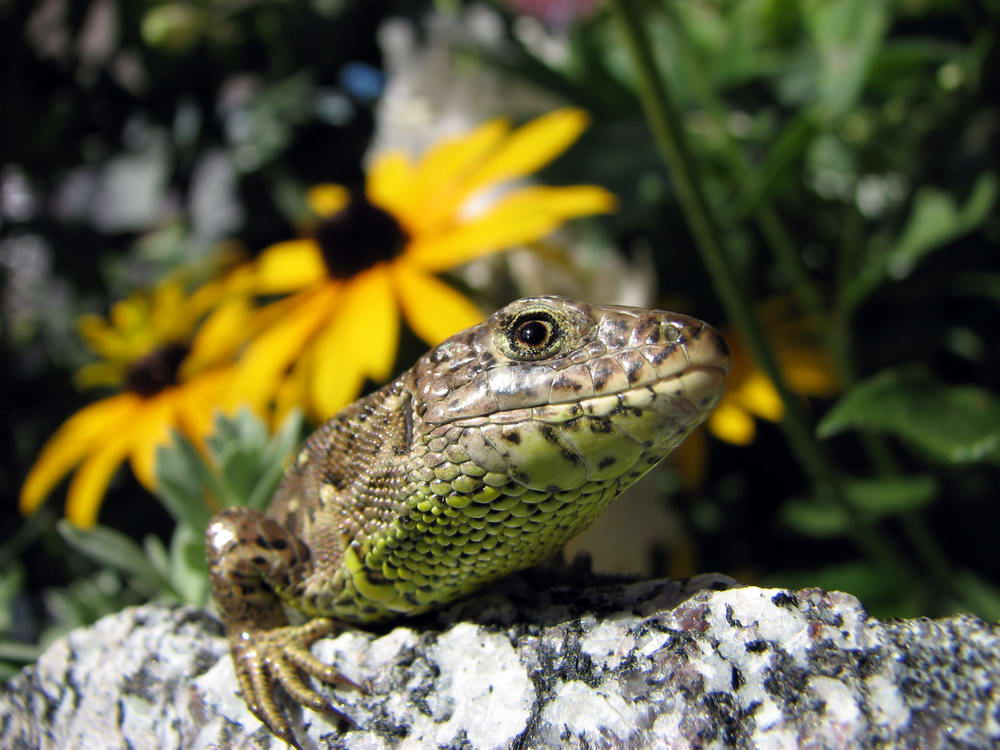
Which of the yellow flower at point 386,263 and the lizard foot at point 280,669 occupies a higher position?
the yellow flower at point 386,263

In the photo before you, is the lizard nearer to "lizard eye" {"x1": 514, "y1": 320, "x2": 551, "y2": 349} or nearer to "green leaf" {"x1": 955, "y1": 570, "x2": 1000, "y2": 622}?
"lizard eye" {"x1": 514, "y1": 320, "x2": 551, "y2": 349}

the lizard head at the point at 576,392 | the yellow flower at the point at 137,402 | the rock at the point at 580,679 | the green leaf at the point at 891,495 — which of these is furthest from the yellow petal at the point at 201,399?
the green leaf at the point at 891,495

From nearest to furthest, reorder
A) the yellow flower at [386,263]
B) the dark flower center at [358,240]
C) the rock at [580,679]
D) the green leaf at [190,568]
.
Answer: the rock at [580,679], the green leaf at [190,568], the yellow flower at [386,263], the dark flower center at [358,240]

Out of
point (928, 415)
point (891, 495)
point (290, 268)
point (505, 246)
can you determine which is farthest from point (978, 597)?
point (290, 268)

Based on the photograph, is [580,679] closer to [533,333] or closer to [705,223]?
[533,333]

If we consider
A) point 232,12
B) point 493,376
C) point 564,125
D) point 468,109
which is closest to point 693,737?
point 493,376

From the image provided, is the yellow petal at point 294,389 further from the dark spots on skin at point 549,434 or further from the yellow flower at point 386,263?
the dark spots on skin at point 549,434

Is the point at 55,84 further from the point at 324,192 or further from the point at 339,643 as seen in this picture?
the point at 339,643

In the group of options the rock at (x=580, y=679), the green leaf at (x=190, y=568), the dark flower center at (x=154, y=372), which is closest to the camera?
the rock at (x=580, y=679)
